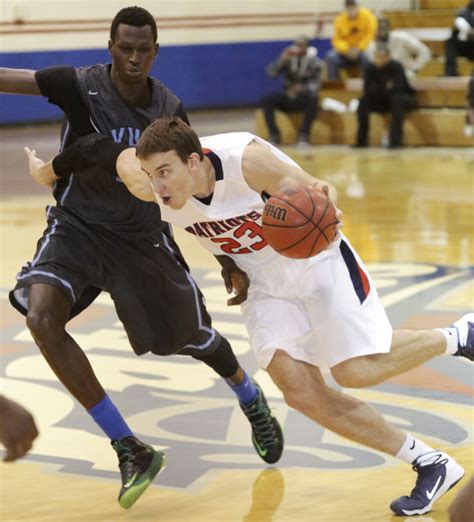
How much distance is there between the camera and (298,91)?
1762 cm

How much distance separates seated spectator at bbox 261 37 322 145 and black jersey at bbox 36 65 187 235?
12.7 m

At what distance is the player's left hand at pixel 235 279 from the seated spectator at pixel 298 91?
1305 cm

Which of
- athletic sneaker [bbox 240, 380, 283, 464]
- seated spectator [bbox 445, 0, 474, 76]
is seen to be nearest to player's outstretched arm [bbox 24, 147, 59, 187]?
athletic sneaker [bbox 240, 380, 283, 464]

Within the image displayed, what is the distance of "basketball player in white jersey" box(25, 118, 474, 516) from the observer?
425 cm

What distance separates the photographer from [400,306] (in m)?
7.58

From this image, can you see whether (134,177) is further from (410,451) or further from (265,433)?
(410,451)

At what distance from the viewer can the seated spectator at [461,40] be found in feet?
56.5

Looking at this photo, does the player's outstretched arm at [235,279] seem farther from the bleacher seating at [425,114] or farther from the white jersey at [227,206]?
the bleacher seating at [425,114]

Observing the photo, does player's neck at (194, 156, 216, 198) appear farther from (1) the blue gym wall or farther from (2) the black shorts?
(1) the blue gym wall

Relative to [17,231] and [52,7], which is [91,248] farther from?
[52,7]

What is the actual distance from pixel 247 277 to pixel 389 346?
60 centimetres

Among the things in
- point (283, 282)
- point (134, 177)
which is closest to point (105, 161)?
point (134, 177)

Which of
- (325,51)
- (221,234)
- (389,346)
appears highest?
(221,234)

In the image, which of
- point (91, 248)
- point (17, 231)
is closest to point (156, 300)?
point (91, 248)
